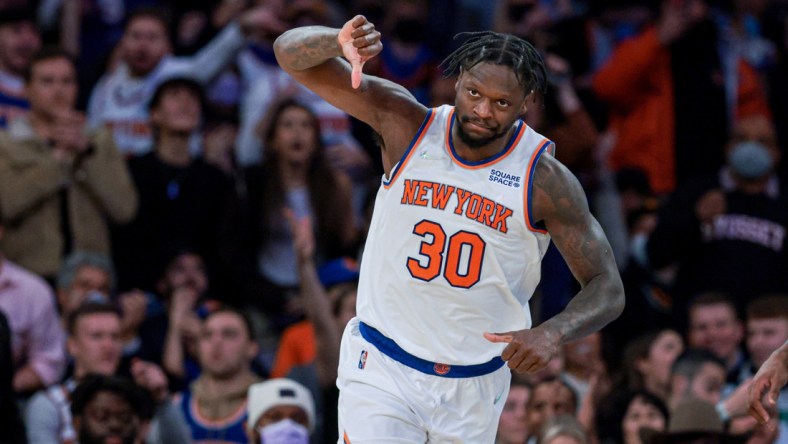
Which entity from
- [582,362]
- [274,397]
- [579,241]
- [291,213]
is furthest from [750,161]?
[579,241]

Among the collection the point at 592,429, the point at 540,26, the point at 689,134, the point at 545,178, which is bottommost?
the point at 592,429

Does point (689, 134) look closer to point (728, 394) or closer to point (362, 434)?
point (728, 394)

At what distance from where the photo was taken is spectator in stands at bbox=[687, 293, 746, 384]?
420 inches

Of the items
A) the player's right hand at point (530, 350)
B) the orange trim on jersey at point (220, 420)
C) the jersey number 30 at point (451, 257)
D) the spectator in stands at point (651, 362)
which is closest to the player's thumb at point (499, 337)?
the player's right hand at point (530, 350)

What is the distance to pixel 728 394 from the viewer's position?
33.2 feet

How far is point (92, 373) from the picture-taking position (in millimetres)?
9062

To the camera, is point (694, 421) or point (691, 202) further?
point (691, 202)

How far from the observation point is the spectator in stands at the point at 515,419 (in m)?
9.66

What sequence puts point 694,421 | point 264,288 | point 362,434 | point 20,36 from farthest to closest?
point 20,36 → point 264,288 → point 694,421 → point 362,434

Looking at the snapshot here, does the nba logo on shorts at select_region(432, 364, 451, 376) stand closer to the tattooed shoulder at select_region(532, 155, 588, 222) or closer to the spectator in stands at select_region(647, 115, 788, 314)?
the tattooed shoulder at select_region(532, 155, 588, 222)

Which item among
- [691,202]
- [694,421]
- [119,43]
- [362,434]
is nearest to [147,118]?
Result: [119,43]

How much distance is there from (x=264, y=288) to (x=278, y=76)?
84.6 inches

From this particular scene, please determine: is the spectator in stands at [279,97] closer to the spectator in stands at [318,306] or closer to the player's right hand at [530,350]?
the spectator in stands at [318,306]

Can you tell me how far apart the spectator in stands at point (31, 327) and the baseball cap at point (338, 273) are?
2.04 metres
